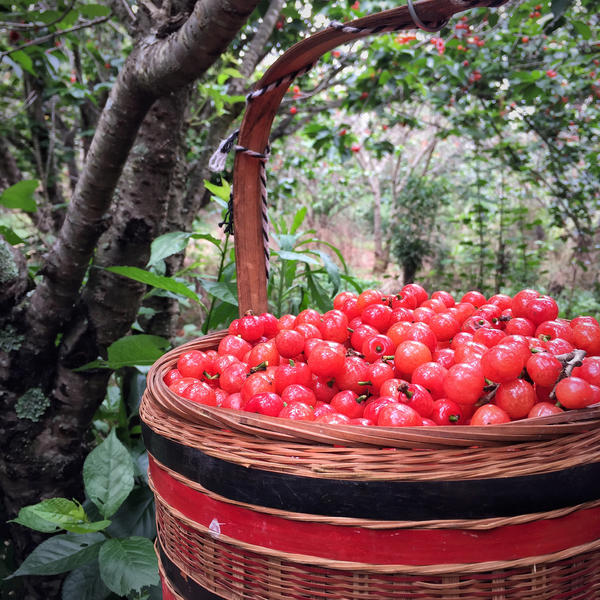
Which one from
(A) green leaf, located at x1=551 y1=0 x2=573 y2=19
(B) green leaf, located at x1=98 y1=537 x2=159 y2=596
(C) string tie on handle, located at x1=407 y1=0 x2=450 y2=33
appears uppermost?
(A) green leaf, located at x1=551 y1=0 x2=573 y2=19

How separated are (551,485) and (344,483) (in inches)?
11.3

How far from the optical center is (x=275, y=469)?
0.69 meters

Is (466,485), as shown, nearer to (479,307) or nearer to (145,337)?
(479,307)

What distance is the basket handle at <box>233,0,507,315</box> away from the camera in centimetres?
90

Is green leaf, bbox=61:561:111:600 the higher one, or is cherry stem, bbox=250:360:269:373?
cherry stem, bbox=250:360:269:373

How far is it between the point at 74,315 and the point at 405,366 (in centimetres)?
110

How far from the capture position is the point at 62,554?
1.26 meters

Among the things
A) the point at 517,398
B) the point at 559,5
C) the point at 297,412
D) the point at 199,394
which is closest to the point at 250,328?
the point at 199,394

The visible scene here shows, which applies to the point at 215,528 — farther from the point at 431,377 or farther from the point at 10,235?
the point at 10,235

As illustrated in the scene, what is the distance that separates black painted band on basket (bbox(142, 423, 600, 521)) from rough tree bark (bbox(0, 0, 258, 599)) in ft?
3.29

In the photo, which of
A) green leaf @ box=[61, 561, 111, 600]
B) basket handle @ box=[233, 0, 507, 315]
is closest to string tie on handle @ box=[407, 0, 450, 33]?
basket handle @ box=[233, 0, 507, 315]

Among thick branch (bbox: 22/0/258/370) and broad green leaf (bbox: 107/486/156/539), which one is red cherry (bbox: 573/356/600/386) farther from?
broad green leaf (bbox: 107/486/156/539)

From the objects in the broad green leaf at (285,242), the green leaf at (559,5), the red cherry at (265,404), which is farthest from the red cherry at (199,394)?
the green leaf at (559,5)

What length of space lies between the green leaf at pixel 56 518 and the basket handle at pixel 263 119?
0.67 metres
